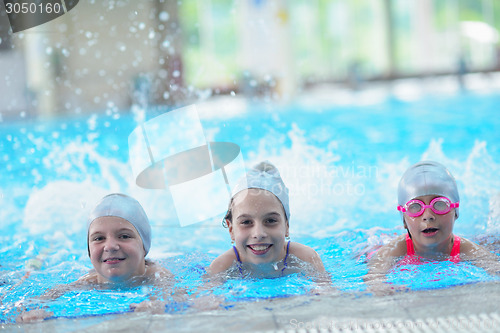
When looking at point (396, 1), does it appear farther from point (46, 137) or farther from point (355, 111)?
point (46, 137)

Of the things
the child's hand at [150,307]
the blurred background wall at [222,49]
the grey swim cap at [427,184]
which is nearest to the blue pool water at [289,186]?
the child's hand at [150,307]

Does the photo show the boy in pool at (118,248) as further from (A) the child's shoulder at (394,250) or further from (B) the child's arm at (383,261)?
(A) the child's shoulder at (394,250)

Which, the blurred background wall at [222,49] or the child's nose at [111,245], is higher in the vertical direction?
the blurred background wall at [222,49]

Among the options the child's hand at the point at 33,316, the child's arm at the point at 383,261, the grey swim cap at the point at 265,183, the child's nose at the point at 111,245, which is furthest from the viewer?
the grey swim cap at the point at 265,183

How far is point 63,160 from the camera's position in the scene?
9.20 metres

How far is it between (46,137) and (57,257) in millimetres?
7243

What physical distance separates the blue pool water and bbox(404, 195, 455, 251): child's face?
0.16 meters

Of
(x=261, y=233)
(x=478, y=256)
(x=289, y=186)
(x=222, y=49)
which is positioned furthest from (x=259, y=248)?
(x=222, y=49)

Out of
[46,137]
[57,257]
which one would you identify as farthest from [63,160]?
[57,257]

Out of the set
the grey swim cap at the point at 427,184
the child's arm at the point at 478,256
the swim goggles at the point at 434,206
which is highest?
→ the grey swim cap at the point at 427,184

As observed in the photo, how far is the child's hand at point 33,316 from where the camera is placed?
10.2 ft

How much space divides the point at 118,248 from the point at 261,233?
0.81 meters

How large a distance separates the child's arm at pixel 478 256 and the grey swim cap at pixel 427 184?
303 millimetres

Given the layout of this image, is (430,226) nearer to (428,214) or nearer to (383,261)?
(428,214)
